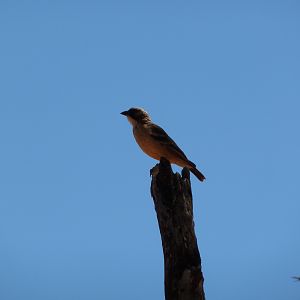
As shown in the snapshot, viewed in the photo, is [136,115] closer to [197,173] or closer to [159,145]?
[159,145]

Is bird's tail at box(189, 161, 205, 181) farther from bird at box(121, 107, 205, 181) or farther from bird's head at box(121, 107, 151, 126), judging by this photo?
bird's head at box(121, 107, 151, 126)

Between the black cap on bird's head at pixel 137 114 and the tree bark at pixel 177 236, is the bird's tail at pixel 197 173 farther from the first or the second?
the tree bark at pixel 177 236

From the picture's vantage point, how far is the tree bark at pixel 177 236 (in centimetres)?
513

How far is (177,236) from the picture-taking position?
534 cm

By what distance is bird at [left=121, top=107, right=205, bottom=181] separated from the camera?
8.95 metres

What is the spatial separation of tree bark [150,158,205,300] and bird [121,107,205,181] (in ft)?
10.0

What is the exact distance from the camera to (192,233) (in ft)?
17.8

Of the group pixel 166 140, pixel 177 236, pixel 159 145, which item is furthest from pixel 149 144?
pixel 177 236

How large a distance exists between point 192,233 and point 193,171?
154 inches

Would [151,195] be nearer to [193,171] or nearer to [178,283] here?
[178,283]

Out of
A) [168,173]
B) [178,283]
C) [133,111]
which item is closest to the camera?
[178,283]

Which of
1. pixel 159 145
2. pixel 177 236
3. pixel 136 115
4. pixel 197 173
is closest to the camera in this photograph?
pixel 177 236

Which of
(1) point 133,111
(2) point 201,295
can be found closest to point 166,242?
(2) point 201,295

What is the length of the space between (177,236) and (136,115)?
4.76 meters
